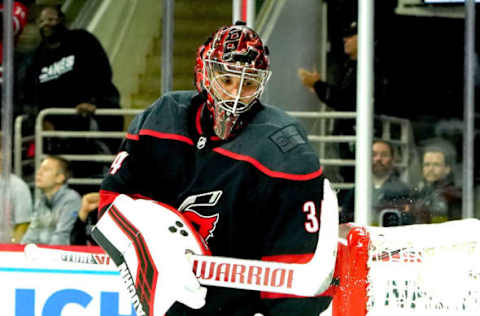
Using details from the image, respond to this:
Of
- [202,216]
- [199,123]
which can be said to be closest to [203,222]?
[202,216]

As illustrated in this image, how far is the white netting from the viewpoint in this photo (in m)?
2.62

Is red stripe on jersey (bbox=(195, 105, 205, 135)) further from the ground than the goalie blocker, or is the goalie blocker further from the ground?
red stripe on jersey (bbox=(195, 105, 205, 135))

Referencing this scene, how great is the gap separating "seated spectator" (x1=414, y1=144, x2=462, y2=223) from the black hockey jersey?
1.75 meters

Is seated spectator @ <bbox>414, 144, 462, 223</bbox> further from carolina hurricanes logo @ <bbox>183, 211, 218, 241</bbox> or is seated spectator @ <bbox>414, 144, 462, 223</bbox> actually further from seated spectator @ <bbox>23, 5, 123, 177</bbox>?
carolina hurricanes logo @ <bbox>183, 211, 218, 241</bbox>

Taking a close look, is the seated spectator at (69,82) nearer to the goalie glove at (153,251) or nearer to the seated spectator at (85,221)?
the seated spectator at (85,221)

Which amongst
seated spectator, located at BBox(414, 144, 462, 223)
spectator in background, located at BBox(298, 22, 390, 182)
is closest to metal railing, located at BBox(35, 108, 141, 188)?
spectator in background, located at BBox(298, 22, 390, 182)

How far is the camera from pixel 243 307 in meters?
2.48

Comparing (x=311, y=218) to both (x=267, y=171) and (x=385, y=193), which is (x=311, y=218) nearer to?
(x=267, y=171)

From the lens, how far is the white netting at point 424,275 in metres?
2.62

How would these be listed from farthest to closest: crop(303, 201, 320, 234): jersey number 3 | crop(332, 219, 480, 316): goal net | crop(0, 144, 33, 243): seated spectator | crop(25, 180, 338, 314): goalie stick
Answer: crop(0, 144, 33, 243): seated spectator
crop(332, 219, 480, 316): goal net
crop(303, 201, 320, 234): jersey number 3
crop(25, 180, 338, 314): goalie stick

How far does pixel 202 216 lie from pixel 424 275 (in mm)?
650

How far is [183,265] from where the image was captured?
7.34 ft

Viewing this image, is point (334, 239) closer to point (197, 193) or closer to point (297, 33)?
point (197, 193)

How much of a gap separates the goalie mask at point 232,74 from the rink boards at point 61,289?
124 cm
